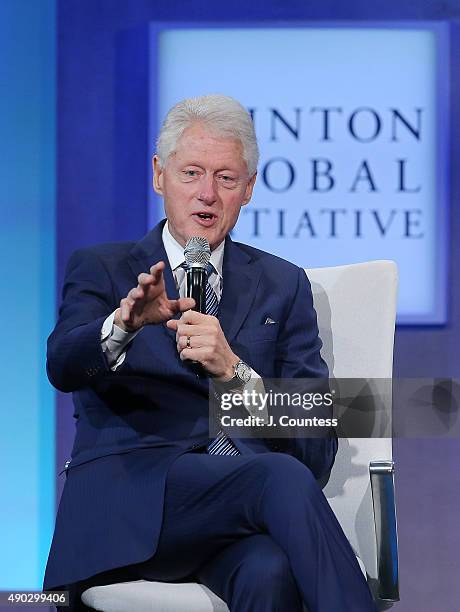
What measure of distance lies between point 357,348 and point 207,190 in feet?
1.39

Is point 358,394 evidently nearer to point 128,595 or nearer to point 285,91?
point 128,595

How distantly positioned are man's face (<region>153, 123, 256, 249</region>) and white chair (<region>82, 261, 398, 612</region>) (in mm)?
289

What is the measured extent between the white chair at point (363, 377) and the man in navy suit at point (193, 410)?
10 centimetres

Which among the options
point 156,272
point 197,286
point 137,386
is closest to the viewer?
point 156,272

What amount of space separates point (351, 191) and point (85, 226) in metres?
0.75

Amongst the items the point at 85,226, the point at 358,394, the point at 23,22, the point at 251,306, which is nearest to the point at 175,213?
the point at 251,306

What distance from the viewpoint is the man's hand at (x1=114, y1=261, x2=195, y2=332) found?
153 centimetres

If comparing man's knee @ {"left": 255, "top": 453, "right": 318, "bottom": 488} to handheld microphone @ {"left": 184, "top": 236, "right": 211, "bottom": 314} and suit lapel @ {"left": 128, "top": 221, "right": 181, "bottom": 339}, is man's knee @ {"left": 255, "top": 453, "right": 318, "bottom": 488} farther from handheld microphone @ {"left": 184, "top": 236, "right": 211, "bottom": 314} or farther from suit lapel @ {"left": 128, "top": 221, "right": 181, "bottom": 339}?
suit lapel @ {"left": 128, "top": 221, "right": 181, "bottom": 339}

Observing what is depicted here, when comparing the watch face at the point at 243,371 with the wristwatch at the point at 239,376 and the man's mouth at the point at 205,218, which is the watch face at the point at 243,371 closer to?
the wristwatch at the point at 239,376

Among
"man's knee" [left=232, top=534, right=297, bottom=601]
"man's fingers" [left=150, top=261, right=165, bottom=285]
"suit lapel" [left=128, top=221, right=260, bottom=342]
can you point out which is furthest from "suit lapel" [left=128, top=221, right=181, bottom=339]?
"man's knee" [left=232, top=534, right=297, bottom=601]

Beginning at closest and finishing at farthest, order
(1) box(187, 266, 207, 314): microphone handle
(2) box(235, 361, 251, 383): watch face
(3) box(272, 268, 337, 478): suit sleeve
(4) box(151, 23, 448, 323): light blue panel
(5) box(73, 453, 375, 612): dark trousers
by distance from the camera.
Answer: (5) box(73, 453, 375, 612): dark trousers → (1) box(187, 266, 207, 314): microphone handle → (2) box(235, 361, 251, 383): watch face → (3) box(272, 268, 337, 478): suit sleeve → (4) box(151, 23, 448, 323): light blue panel

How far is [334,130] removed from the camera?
9.94 ft

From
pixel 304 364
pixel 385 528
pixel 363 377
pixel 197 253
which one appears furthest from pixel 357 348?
pixel 197 253

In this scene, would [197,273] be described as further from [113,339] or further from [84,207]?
[84,207]
